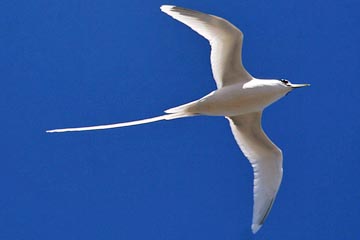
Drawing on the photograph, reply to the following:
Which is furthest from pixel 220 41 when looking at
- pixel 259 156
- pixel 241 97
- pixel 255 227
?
pixel 255 227

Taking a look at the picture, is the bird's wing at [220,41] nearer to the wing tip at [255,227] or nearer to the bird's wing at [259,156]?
the bird's wing at [259,156]

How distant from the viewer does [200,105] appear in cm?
389

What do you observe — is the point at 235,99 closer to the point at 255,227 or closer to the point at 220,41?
the point at 220,41

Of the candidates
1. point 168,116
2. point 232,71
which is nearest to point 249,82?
point 232,71

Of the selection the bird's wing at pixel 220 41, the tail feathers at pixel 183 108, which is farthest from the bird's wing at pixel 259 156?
the tail feathers at pixel 183 108

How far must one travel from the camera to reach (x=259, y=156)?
13.9 ft

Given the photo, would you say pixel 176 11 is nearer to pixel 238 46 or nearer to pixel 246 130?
pixel 238 46

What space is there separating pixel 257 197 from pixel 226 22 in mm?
765

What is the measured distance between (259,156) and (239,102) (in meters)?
0.37

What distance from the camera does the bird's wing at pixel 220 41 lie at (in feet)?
12.3

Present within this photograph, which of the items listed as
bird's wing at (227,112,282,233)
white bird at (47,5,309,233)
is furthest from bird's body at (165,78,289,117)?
bird's wing at (227,112,282,233)

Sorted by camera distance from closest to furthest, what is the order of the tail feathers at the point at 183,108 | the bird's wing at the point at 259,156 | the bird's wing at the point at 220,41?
the bird's wing at the point at 220,41 < the tail feathers at the point at 183,108 < the bird's wing at the point at 259,156

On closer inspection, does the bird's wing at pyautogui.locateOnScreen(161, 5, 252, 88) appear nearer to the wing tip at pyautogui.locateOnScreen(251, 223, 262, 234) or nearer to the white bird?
the white bird

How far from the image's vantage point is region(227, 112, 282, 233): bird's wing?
416 centimetres
